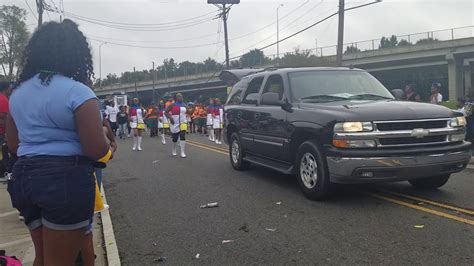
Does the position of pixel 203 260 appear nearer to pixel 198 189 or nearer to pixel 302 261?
pixel 302 261

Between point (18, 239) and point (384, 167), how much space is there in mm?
4527

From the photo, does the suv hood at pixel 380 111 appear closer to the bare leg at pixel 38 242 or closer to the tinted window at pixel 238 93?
the tinted window at pixel 238 93

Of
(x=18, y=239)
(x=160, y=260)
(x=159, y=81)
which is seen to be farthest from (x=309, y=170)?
(x=159, y=81)

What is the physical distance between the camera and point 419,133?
20.1 ft

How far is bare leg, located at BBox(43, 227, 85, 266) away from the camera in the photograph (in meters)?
2.55

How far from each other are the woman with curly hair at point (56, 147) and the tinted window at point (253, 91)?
629cm

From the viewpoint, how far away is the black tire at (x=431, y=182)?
7.00 metres

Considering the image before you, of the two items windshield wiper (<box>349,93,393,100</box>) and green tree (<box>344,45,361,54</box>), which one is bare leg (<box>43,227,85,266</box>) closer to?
windshield wiper (<box>349,93,393,100</box>)

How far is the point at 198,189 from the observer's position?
323 inches

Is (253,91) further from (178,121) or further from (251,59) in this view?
(251,59)

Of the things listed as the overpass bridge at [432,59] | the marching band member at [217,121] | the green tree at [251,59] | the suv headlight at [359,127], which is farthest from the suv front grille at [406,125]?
the green tree at [251,59]

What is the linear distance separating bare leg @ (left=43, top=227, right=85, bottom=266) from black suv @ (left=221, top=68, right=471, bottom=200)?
408 cm

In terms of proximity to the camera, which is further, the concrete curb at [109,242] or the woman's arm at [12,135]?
the concrete curb at [109,242]

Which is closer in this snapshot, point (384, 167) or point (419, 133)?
point (384, 167)
